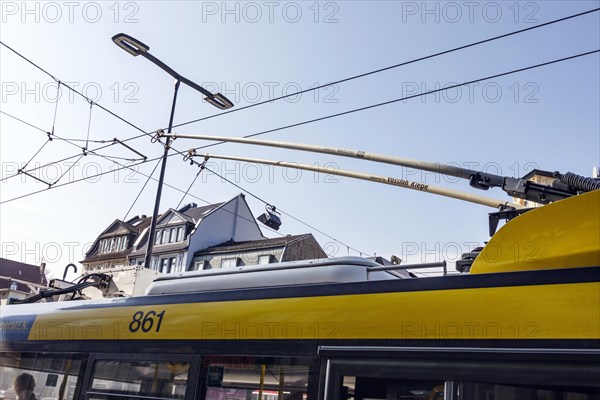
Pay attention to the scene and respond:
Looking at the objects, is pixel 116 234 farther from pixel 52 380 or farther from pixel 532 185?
pixel 532 185

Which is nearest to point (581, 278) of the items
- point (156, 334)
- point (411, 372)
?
point (411, 372)

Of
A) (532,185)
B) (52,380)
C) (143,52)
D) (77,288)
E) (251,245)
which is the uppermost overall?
(251,245)

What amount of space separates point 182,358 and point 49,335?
6.66ft

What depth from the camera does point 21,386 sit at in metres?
6.13

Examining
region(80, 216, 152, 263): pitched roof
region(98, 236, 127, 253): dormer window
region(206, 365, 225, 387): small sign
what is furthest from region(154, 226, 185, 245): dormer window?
region(206, 365, 225, 387): small sign

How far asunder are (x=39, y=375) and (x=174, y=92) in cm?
833

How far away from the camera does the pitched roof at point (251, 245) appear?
136 feet

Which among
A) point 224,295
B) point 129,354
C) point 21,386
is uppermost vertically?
point 224,295

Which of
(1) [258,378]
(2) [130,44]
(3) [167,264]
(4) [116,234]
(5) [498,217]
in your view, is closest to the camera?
(1) [258,378]

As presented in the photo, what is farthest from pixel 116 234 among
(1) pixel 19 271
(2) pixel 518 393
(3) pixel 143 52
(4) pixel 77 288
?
(2) pixel 518 393

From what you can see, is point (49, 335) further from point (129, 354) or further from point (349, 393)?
point (349, 393)

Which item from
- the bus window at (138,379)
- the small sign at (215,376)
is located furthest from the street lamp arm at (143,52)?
the small sign at (215,376)

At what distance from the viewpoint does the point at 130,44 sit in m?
11.4

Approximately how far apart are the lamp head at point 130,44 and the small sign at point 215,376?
8227 millimetres
